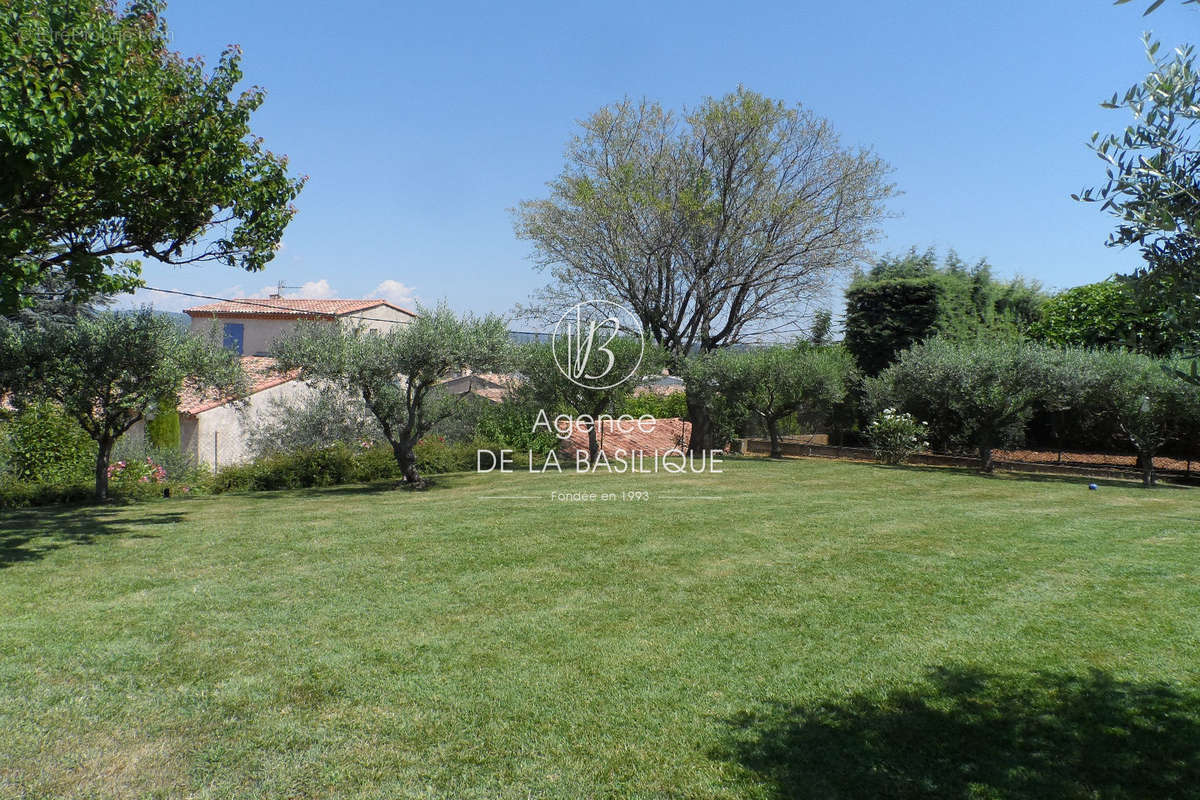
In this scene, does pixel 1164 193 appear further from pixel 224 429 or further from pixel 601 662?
pixel 224 429

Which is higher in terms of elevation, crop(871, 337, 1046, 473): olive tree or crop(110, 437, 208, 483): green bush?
crop(871, 337, 1046, 473): olive tree

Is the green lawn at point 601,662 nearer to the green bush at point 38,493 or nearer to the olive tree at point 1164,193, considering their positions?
the olive tree at point 1164,193

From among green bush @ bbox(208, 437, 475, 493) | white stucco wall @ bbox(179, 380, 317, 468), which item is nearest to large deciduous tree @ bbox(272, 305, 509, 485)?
green bush @ bbox(208, 437, 475, 493)

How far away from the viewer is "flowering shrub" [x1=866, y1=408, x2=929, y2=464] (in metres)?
20.7

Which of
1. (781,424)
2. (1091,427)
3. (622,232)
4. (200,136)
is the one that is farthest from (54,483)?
(1091,427)

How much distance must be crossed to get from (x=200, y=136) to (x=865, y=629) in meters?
10.1

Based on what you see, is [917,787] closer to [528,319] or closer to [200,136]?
[200,136]

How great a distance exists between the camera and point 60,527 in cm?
1082

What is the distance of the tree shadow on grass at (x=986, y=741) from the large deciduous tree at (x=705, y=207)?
1840cm

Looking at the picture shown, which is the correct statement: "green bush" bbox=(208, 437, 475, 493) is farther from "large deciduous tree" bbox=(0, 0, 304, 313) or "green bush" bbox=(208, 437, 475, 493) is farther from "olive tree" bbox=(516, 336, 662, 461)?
"large deciduous tree" bbox=(0, 0, 304, 313)

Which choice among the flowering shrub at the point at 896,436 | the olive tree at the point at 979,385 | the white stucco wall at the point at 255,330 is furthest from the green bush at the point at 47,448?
the white stucco wall at the point at 255,330

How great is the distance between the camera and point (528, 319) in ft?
81.6

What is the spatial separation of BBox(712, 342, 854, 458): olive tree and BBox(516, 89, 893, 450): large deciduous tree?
1.68 m

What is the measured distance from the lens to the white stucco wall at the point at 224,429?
20938 millimetres
